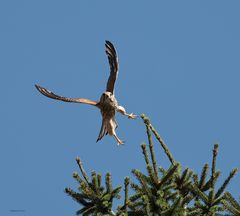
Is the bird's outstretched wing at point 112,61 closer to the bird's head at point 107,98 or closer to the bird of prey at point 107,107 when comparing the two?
the bird of prey at point 107,107

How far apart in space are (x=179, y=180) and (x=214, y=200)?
569 millimetres

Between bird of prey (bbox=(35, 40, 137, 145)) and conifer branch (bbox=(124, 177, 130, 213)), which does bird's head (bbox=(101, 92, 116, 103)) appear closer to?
bird of prey (bbox=(35, 40, 137, 145))

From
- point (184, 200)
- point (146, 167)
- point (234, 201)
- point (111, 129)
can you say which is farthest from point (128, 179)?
point (111, 129)

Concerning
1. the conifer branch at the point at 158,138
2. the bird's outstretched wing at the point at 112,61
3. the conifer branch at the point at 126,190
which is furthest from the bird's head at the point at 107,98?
the conifer branch at the point at 126,190

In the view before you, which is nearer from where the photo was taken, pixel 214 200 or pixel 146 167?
pixel 146 167

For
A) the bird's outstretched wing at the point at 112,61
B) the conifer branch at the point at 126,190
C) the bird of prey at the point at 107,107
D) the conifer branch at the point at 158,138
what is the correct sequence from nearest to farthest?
1. the conifer branch at the point at 126,190
2. the conifer branch at the point at 158,138
3. the bird of prey at the point at 107,107
4. the bird's outstretched wing at the point at 112,61

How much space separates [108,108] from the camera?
10289 millimetres

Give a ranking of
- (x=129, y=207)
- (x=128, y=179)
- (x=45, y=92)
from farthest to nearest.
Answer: (x=45, y=92), (x=129, y=207), (x=128, y=179)

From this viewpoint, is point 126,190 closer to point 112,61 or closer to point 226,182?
point 226,182

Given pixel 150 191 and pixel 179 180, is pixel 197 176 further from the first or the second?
pixel 150 191

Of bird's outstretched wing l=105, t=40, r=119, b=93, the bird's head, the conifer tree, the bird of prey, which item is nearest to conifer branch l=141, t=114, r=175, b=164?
the conifer tree

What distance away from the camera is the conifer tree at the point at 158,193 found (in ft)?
24.5

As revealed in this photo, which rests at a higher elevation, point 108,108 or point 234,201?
point 108,108

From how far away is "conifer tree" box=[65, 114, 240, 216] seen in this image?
7.48 meters
